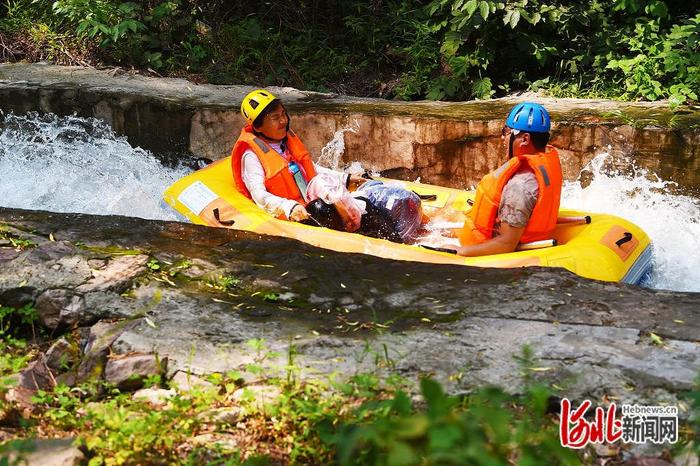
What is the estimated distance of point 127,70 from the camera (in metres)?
9.58

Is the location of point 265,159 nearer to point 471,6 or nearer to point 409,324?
point 409,324

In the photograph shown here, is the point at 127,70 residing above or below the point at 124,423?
above

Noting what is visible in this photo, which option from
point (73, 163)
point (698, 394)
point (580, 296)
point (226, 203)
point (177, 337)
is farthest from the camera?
point (73, 163)

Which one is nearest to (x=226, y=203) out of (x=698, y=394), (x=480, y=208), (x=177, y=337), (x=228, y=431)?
(x=480, y=208)

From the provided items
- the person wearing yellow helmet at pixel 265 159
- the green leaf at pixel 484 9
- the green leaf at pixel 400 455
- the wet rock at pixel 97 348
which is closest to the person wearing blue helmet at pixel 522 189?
the person wearing yellow helmet at pixel 265 159

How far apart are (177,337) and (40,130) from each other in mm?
5805

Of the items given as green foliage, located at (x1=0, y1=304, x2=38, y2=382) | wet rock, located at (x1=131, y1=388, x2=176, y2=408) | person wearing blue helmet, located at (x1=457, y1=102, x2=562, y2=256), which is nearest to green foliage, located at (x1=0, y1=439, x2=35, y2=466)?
wet rock, located at (x1=131, y1=388, x2=176, y2=408)

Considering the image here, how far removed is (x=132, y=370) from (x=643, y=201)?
16.2ft

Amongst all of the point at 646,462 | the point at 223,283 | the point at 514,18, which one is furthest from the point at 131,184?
the point at 646,462

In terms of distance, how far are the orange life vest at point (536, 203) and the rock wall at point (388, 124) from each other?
214 cm

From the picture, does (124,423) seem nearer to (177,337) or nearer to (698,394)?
(177,337)

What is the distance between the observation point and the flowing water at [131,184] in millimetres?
6051

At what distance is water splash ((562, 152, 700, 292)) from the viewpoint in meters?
5.96

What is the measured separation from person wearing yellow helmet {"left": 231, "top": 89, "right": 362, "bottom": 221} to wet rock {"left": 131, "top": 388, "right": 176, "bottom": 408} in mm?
2869
